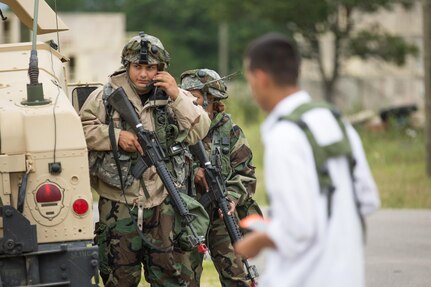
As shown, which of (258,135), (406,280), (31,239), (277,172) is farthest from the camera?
(258,135)

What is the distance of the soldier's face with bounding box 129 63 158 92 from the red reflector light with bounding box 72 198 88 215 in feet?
3.61

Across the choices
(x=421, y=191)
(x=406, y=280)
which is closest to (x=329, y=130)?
(x=406, y=280)

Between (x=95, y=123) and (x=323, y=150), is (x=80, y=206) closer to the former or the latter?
(x=95, y=123)

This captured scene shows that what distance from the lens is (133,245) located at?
837cm

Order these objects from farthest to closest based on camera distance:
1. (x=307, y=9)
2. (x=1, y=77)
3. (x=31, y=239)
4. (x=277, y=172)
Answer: (x=307, y=9)
(x=1, y=77)
(x=31, y=239)
(x=277, y=172)

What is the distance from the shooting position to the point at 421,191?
1964cm

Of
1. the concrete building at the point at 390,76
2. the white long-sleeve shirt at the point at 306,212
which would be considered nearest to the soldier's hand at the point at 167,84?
the white long-sleeve shirt at the point at 306,212

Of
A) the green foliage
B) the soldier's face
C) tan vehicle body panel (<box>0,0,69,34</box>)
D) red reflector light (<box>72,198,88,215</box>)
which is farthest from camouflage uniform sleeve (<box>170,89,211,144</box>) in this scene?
the green foliage

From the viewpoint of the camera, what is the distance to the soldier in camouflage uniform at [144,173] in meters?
8.33

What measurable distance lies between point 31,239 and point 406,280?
16.1 feet

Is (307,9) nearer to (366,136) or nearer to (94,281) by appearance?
(366,136)

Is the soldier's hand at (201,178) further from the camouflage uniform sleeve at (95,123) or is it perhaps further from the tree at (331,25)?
the tree at (331,25)

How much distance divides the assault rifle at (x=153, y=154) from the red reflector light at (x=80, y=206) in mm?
730

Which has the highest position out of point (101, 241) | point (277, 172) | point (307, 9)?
point (307, 9)
